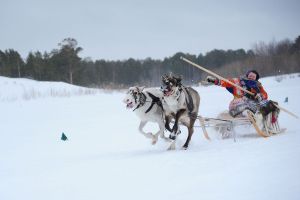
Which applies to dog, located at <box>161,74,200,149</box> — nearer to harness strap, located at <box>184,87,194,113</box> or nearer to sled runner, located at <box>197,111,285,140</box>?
harness strap, located at <box>184,87,194,113</box>

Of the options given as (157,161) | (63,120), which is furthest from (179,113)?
(63,120)

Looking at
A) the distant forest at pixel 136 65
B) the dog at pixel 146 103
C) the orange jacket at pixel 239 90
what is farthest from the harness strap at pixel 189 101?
the distant forest at pixel 136 65

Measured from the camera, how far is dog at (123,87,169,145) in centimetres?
689

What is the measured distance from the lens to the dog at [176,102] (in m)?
6.86

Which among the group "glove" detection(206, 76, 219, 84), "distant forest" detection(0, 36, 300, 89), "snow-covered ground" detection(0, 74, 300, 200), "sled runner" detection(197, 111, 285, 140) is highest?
"distant forest" detection(0, 36, 300, 89)

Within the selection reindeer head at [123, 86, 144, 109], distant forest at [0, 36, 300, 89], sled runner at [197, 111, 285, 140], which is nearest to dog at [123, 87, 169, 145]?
reindeer head at [123, 86, 144, 109]

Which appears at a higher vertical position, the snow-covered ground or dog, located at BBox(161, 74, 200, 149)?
dog, located at BBox(161, 74, 200, 149)

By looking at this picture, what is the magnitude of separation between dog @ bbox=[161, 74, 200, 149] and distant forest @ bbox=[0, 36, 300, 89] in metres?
14.1

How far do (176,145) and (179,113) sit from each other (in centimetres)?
95

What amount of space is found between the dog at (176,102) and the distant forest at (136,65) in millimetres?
14090

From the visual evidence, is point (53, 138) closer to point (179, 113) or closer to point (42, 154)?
point (42, 154)

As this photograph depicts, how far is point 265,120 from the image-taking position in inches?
327

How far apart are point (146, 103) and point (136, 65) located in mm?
64024

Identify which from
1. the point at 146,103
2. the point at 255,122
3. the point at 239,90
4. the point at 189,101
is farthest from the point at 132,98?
the point at 239,90
